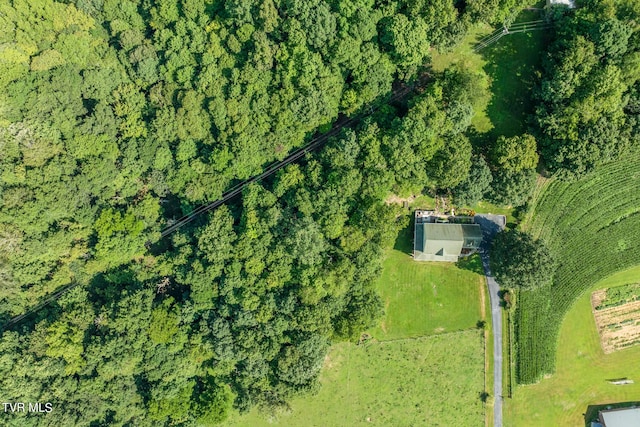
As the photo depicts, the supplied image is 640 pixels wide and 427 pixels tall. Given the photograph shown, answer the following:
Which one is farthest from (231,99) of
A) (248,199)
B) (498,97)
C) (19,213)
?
(498,97)

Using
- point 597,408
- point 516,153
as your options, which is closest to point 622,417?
point 597,408

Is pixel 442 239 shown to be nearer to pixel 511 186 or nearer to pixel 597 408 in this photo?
pixel 511 186

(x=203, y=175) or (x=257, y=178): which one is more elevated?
(x=257, y=178)

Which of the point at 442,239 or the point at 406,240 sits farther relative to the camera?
the point at 406,240

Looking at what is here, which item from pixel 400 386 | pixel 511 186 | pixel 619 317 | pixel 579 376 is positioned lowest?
pixel 400 386

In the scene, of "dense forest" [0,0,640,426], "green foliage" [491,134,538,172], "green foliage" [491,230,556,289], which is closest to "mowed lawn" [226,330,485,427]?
"dense forest" [0,0,640,426]

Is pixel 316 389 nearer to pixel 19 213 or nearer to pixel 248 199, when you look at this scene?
pixel 248 199
